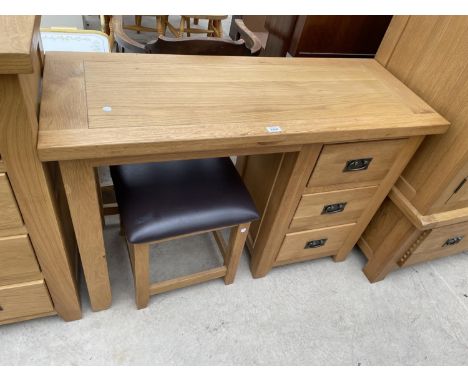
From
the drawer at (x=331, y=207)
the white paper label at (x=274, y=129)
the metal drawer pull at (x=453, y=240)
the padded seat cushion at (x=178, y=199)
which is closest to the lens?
the white paper label at (x=274, y=129)

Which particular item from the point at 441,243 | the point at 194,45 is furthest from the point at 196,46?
the point at 441,243

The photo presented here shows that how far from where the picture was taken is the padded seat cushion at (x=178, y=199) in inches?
37.8

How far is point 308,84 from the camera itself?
102 centimetres

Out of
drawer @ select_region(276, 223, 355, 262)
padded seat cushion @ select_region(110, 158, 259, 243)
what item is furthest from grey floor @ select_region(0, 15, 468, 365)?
padded seat cushion @ select_region(110, 158, 259, 243)

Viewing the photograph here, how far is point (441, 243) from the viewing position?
4.52 ft

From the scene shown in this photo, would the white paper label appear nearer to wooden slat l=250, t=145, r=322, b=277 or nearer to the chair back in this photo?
wooden slat l=250, t=145, r=322, b=277

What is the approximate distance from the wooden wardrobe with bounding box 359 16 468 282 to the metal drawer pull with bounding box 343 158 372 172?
8.9 inches

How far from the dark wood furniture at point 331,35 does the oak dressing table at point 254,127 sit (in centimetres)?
38

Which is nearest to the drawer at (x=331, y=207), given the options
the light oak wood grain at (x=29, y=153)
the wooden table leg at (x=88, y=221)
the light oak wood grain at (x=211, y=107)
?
the light oak wood grain at (x=211, y=107)

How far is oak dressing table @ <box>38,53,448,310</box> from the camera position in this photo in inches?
29.7

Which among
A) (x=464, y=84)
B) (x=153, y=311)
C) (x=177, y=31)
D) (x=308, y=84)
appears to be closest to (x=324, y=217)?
(x=308, y=84)

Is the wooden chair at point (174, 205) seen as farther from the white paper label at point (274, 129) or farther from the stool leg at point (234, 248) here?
the white paper label at point (274, 129)

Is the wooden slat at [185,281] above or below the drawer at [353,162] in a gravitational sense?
below

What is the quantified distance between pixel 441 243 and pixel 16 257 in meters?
1.49
